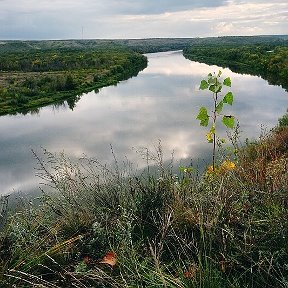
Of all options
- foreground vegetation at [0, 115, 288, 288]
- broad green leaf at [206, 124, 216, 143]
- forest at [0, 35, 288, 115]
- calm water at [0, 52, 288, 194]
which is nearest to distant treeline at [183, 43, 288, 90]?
forest at [0, 35, 288, 115]

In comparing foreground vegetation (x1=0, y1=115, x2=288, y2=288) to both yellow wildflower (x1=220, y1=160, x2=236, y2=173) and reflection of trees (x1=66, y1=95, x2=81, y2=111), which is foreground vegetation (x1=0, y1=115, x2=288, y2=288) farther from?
reflection of trees (x1=66, y1=95, x2=81, y2=111)

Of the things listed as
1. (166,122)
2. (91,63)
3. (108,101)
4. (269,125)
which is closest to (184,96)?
(108,101)

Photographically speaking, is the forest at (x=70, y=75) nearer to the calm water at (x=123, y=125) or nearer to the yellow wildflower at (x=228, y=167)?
the calm water at (x=123, y=125)

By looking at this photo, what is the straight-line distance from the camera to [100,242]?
12.3 ft

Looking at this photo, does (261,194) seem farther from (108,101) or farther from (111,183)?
(108,101)

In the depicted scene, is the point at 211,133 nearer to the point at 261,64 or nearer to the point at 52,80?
the point at 52,80

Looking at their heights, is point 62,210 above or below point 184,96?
above

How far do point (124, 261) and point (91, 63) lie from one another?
185 ft

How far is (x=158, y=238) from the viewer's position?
386cm

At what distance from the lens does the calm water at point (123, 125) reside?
15762mm

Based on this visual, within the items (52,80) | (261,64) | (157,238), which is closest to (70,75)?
(52,80)

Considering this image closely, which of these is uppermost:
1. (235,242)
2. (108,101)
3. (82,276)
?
(235,242)

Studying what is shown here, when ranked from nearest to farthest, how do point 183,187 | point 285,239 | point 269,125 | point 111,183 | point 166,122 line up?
point 285,239
point 183,187
point 111,183
point 269,125
point 166,122

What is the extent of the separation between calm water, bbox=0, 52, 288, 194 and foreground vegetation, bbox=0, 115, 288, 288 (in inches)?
335
